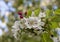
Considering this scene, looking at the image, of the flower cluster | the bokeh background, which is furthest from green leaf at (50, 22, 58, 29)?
the bokeh background

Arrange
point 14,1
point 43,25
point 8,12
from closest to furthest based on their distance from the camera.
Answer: point 43,25 < point 8,12 < point 14,1

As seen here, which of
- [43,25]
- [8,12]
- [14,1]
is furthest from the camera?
[14,1]

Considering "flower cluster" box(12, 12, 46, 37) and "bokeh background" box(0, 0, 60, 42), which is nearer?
"flower cluster" box(12, 12, 46, 37)

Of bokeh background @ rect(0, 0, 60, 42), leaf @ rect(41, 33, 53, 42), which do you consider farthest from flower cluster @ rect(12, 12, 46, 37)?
bokeh background @ rect(0, 0, 60, 42)

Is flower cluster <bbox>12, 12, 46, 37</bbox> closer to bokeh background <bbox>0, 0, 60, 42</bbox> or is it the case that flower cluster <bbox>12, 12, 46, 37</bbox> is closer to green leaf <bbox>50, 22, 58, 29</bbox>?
green leaf <bbox>50, 22, 58, 29</bbox>

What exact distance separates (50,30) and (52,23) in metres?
0.04

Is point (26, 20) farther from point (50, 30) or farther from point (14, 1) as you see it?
point (14, 1)

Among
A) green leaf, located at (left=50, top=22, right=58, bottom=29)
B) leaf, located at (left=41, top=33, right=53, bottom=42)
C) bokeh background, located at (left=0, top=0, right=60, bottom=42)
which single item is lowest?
leaf, located at (left=41, top=33, right=53, bottom=42)

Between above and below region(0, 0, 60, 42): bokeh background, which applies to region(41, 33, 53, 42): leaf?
below

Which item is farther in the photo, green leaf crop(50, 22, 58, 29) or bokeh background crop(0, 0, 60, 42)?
bokeh background crop(0, 0, 60, 42)

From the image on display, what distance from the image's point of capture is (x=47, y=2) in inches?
112

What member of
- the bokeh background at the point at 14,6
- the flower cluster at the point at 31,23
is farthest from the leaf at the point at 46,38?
the bokeh background at the point at 14,6

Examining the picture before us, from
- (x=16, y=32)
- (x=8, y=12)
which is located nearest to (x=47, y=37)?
(x=16, y=32)

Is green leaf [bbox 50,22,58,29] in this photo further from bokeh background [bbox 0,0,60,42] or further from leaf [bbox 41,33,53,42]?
bokeh background [bbox 0,0,60,42]
